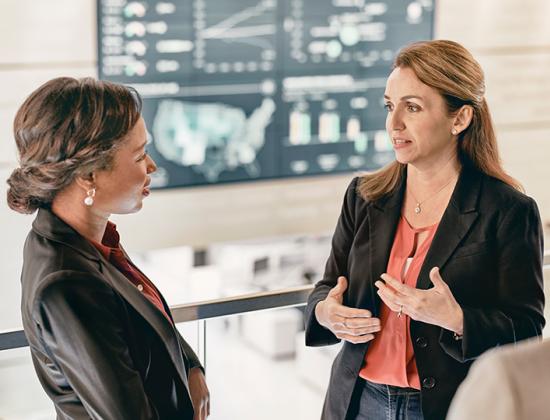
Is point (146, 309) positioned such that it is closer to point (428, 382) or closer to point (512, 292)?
point (428, 382)

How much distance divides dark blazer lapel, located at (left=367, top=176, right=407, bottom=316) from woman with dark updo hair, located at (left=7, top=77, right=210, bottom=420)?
58cm

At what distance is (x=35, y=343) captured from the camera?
1805 millimetres

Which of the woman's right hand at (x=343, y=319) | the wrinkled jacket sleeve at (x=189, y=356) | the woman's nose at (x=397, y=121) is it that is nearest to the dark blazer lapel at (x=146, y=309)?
the wrinkled jacket sleeve at (x=189, y=356)

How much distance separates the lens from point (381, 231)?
7.50ft

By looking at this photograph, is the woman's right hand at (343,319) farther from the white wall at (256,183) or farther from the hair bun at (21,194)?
the white wall at (256,183)

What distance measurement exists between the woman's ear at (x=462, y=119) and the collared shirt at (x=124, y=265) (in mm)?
834

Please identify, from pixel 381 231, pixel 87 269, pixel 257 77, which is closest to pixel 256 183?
pixel 257 77

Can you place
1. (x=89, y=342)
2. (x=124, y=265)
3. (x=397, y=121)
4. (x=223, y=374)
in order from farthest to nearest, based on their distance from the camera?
(x=223, y=374), (x=397, y=121), (x=124, y=265), (x=89, y=342)

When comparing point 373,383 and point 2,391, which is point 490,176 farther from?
point 2,391

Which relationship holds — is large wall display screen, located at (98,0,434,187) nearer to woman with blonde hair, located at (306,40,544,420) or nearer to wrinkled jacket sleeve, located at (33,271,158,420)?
woman with blonde hair, located at (306,40,544,420)

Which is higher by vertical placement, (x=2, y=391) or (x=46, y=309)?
(x=46, y=309)

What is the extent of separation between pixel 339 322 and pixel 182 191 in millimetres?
3501

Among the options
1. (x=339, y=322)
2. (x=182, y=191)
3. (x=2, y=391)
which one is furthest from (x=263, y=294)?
(x=182, y=191)

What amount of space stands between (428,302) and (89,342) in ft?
2.57
